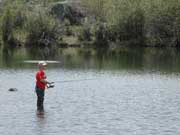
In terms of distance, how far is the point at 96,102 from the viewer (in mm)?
33156

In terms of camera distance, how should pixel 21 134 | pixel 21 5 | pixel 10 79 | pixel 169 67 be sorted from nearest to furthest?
pixel 21 134, pixel 10 79, pixel 169 67, pixel 21 5

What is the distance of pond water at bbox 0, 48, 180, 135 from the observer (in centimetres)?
2494

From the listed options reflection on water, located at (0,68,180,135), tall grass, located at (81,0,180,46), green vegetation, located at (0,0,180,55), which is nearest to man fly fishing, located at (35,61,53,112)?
reflection on water, located at (0,68,180,135)

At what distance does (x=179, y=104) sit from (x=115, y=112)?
4.73 meters

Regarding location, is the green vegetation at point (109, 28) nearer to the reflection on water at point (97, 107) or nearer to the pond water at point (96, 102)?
the pond water at point (96, 102)

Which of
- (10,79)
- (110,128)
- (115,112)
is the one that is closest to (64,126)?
(110,128)

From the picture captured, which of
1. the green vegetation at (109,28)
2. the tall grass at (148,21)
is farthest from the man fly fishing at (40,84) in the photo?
the tall grass at (148,21)

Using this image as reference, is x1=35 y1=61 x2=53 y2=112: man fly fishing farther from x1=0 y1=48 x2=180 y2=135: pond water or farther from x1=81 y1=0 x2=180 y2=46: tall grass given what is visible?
x1=81 y1=0 x2=180 y2=46: tall grass

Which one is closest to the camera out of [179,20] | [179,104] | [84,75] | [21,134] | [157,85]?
[21,134]

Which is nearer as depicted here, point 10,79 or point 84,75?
point 10,79

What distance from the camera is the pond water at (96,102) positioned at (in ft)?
81.8

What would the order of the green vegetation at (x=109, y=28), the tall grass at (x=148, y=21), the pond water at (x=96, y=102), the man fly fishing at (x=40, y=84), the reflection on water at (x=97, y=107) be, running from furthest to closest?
1. the green vegetation at (x=109, y=28)
2. the tall grass at (x=148, y=21)
3. the man fly fishing at (x=40, y=84)
4. the pond water at (x=96, y=102)
5. the reflection on water at (x=97, y=107)

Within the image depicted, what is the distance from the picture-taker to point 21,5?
114 meters

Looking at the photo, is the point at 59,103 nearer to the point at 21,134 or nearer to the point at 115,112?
the point at 115,112
